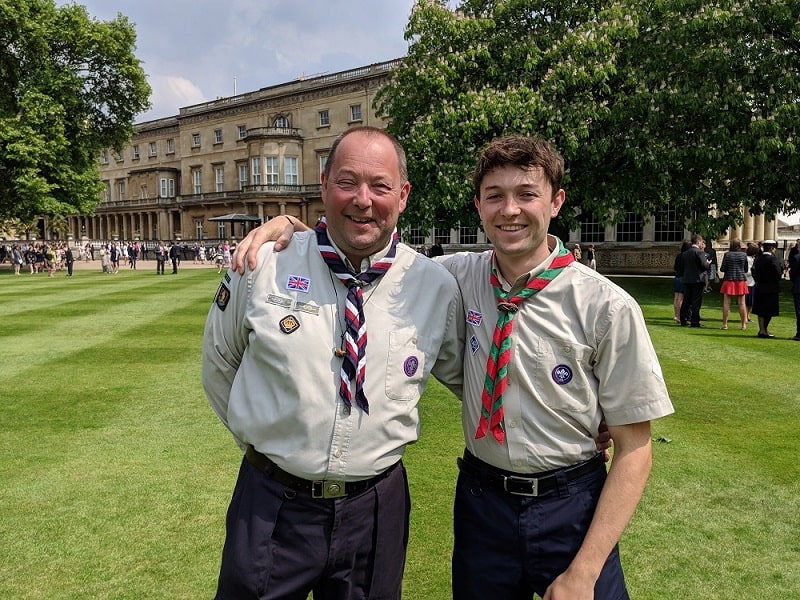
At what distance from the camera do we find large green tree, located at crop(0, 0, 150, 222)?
32.3 meters

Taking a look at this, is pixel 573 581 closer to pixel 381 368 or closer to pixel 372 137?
pixel 381 368

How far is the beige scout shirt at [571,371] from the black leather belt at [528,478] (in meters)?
0.03

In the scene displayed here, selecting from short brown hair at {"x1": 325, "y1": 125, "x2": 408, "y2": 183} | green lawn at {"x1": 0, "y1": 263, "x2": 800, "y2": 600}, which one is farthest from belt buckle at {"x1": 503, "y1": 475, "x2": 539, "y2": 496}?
green lawn at {"x1": 0, "y1": 263, "x2": 800, "y2": 600}

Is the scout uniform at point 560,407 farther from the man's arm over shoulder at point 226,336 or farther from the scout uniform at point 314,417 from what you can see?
the man's arm over shoulder at point 226,336

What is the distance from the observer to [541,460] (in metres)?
2.31

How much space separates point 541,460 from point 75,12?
4093 centimetres

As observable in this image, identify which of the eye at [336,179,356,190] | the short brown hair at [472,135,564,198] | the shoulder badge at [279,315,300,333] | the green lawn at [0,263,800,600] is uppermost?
the short brown hair at [472,135,564,198]

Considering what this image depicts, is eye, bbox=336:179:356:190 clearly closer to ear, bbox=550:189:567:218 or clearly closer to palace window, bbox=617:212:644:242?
ear, bbox=550:189:567:218

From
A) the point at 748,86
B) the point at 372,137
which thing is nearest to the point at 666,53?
the point at 748,86

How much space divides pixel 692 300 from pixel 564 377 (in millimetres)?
13675

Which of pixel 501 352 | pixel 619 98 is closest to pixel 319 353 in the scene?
pixel 501 352

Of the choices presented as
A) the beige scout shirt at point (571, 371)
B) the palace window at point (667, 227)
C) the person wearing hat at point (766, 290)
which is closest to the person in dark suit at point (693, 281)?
the person wearing hat at point (766, 290)

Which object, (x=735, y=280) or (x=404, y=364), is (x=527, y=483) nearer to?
(x=404, y=364)

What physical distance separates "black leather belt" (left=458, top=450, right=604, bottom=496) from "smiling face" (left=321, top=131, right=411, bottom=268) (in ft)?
3.30
